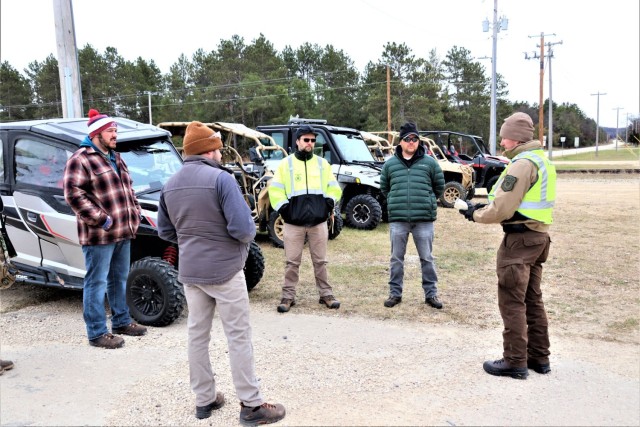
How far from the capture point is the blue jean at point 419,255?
223 inches

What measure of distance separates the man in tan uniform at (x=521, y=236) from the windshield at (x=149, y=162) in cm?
336

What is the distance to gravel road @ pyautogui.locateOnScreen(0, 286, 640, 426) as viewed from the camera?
332 centimetres

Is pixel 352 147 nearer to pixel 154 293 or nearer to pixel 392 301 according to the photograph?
pixel 392 301

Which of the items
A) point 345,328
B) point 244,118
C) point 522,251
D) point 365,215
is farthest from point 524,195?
point 244,118

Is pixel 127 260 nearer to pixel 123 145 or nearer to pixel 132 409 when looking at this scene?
pixel 123 145

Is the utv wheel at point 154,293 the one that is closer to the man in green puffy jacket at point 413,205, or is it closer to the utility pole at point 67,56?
the man in green puffy jacket at point 413,205

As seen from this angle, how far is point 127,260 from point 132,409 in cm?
169

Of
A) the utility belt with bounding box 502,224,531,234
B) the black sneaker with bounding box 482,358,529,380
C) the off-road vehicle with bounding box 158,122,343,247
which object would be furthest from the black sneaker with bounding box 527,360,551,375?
the off-road vehicle with bounding box 158,122,343,247

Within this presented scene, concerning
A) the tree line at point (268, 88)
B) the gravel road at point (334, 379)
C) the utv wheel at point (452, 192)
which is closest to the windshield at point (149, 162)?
the gravel road at point (334, 379)

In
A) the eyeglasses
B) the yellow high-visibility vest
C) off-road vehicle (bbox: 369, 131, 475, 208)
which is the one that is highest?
the eyeglasses

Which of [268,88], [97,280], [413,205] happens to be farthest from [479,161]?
[268,88]

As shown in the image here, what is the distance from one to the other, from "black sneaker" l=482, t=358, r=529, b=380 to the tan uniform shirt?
984mm

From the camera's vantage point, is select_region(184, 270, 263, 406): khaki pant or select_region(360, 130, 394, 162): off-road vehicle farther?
select_region(360, 130, 394, 162): off-road vehicle

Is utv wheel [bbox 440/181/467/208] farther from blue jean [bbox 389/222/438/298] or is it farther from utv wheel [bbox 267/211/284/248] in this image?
blue jean [bbox 389/222/438/298]
